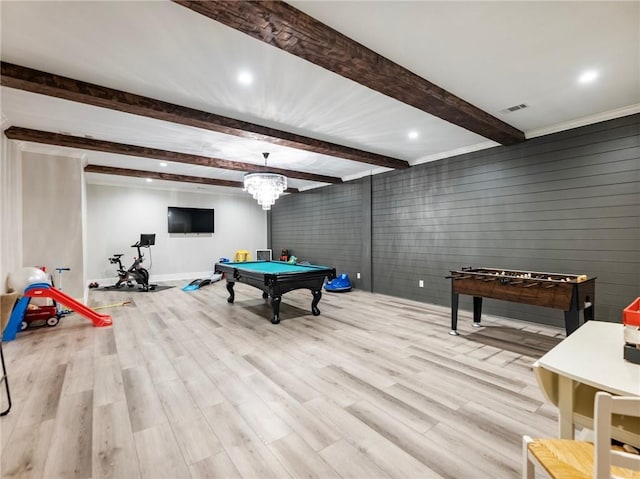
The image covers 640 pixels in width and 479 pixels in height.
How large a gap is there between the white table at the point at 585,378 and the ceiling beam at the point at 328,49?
2354mm

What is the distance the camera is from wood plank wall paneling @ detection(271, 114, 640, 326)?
353 centimetres

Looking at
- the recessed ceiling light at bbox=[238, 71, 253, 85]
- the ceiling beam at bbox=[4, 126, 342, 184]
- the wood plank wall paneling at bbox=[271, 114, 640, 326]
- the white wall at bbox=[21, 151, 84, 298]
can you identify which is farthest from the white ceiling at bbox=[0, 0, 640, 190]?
the white wall at bbox=[21, 151, 84, 298]

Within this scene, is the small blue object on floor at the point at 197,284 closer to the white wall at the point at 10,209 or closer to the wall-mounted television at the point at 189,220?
the wall-mounted television at the point at 189,220

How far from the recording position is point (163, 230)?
28.6ft

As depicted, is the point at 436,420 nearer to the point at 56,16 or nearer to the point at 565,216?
the point at 565,216

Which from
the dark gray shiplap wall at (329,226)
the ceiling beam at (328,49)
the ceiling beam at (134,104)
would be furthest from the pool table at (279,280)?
the ceiling beam at (328,49)

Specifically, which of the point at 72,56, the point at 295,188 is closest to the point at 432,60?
the point at 72,56

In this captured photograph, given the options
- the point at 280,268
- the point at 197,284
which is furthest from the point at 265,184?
the point at 197,284

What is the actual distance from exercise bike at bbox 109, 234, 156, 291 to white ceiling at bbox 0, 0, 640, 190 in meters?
4.00

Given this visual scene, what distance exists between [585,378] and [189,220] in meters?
9.52

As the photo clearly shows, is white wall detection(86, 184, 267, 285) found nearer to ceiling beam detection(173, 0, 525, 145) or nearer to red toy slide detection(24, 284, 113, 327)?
red toy slide detection(24, 284, 113, 327)

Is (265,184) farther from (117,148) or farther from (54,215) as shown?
(54,215)

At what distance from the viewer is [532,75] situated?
9.07ft

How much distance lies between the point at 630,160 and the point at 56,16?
581 cm
